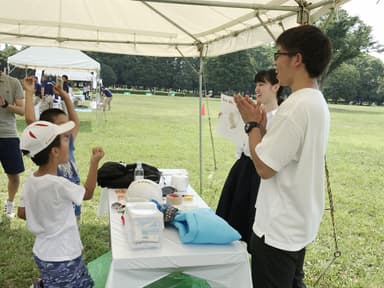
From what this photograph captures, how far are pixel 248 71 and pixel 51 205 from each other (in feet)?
139

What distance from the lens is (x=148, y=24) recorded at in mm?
4125

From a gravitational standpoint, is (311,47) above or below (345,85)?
below

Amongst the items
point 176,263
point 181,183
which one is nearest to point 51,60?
point 181,183

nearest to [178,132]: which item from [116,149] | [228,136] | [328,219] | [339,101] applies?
[116,149]

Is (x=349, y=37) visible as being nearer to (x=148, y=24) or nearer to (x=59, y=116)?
(x=148, y=24)

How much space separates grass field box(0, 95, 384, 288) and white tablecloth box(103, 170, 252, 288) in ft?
5.38

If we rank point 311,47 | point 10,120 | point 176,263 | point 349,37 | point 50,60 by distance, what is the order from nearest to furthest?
point 311,47, point 176,263, point 10,120, point 50,60, point 349,37

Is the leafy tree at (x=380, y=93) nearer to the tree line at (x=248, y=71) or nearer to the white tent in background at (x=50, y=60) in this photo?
the tree line at (x=248, y=71)

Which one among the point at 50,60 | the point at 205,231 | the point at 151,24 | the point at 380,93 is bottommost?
the point at 205,231

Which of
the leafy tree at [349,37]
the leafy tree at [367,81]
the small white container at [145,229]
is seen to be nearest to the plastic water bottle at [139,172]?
the small white container at [145,229]

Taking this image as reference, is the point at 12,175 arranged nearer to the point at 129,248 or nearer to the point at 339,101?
the point at 129,248

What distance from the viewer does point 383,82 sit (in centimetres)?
4603

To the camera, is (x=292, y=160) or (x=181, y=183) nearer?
(x=292, y=160)

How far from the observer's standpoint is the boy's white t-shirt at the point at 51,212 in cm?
170
